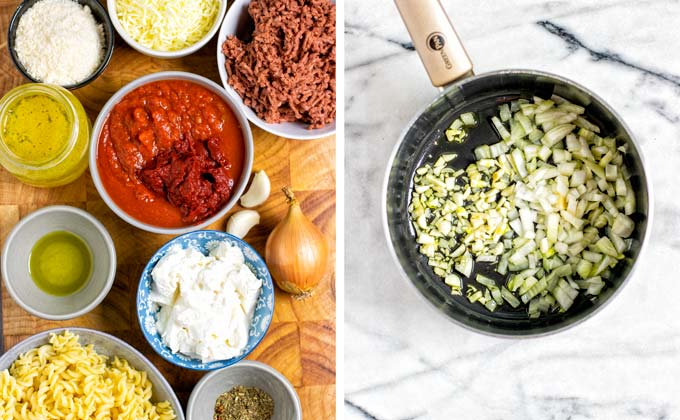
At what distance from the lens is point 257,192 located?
5.60ft

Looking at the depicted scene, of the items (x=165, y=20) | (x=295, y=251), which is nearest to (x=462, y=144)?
(x=295, y=251)

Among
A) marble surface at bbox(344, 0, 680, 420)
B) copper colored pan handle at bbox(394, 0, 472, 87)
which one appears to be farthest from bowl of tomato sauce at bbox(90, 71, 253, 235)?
copper colored pan handle at bbox(394, 0, 472, 87)

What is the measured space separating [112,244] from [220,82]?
42cm

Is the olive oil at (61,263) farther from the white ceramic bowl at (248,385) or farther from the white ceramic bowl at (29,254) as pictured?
the white ceramic bowl at (248,385)

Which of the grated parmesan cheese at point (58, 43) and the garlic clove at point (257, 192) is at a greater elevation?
the grated parmesan cheese at point (58, 43)

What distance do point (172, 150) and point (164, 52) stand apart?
0.67 feet

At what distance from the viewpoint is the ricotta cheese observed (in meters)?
1.62

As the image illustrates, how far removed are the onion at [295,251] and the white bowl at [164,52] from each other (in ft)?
1.14

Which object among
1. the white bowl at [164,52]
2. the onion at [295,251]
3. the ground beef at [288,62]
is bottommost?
the onion at [295,251]

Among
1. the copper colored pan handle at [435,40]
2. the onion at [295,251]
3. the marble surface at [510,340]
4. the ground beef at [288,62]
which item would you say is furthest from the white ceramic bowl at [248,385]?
the copper colored pan handle at [435,40]

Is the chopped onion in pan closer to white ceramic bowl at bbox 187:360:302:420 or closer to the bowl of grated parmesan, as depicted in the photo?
white ceramic bowl at bbox 187:360:302:420

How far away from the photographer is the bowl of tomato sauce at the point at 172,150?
1644 mm

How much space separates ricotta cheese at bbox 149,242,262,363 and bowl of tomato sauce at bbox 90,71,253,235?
8cm

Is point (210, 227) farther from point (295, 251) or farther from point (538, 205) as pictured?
point (538, 205)
